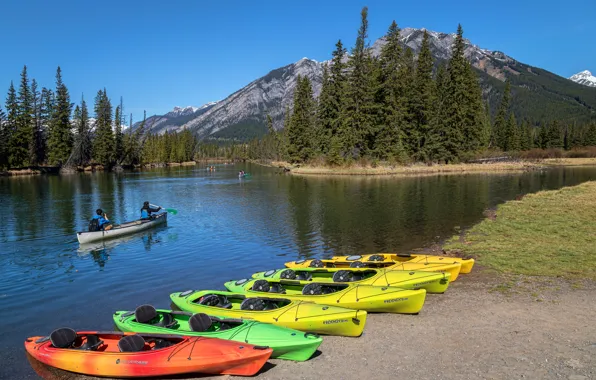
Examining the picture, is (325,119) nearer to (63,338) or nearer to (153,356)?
(63,338)

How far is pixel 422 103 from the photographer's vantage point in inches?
3155

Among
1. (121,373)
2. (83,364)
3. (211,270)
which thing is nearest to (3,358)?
(83,364)

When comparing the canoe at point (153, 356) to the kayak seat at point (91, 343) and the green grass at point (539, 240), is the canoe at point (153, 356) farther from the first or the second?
the green grass at point (539, 240)

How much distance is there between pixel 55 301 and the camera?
15.8 m

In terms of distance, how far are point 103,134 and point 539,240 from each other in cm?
11119

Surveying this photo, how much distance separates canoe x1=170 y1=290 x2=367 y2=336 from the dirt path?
49cm

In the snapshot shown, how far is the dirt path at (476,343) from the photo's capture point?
9008 millimetres

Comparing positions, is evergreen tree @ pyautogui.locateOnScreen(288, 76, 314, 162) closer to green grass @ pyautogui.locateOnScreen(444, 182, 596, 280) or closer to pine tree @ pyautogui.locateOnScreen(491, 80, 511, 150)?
pine tree @ pyautogui.locateOnScreen(491, 80, 511, 150)

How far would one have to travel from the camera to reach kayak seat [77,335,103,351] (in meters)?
10.3

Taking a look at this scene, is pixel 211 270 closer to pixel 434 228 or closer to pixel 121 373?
pixel 121 373

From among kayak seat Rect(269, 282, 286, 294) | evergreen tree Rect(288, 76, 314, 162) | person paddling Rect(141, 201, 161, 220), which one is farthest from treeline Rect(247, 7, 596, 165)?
kayak seat Rect(269, 282, 286, 294)

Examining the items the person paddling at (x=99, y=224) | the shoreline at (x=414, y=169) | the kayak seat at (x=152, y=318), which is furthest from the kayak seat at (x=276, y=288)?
the shoreline at (x=414, y=169)

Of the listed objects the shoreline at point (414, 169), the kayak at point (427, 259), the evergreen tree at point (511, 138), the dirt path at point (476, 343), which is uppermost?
the evergreen tree at point (511, 138)

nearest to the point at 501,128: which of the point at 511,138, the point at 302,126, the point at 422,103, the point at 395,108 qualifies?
the point at 511,138
